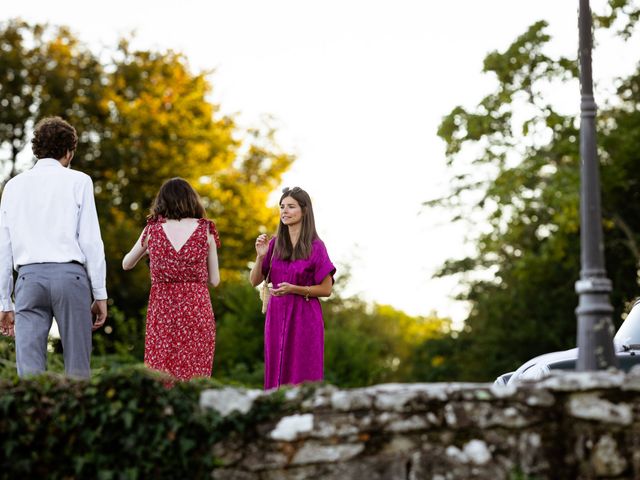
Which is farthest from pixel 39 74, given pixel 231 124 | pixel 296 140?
pixel 296 140

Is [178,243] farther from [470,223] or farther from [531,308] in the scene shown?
[531,308]

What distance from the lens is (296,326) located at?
8.75 meters

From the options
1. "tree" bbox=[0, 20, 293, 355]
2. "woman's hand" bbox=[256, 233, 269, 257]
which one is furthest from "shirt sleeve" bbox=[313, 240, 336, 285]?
"tree" bbox=[0, 20, 293, 355]

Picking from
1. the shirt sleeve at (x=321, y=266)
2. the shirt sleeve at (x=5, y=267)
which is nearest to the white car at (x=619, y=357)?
the shirt sleeve at (x=321, y=266)

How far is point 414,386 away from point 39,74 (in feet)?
80.2

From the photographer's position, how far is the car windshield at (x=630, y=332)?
9734 millimetres

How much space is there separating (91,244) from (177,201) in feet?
4.18

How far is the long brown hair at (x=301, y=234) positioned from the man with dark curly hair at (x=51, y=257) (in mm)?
1927

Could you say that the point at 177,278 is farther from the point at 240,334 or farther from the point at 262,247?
the point at 240,334

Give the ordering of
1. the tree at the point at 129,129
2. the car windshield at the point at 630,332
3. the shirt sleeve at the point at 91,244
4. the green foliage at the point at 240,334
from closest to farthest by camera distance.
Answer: the shirt sleeve at the point at 91,244, the car windshield at the point at 630,332, the green foliage at the point at 240,334, the tree at the point at 129,129

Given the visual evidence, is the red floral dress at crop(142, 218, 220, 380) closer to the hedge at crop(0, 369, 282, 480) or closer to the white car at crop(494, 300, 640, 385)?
the hedge at crop(0, 369, 282, 480)

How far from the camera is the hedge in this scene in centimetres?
609

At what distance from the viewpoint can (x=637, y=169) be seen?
26891 millimetres

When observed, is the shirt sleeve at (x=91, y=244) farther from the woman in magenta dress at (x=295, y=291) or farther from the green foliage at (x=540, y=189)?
the green foliage at (x=540, y=189)
